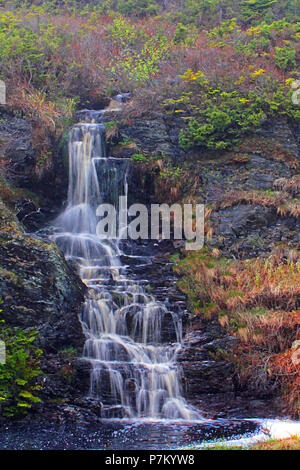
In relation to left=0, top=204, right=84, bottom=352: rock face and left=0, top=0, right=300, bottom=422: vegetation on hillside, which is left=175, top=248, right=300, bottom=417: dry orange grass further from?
left=0, top=204, right=84, bottom=352: rock face

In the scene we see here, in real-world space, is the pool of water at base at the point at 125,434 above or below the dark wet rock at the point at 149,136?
below

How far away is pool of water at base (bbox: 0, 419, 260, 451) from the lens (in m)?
5.97

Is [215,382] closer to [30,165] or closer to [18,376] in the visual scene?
[18,376]

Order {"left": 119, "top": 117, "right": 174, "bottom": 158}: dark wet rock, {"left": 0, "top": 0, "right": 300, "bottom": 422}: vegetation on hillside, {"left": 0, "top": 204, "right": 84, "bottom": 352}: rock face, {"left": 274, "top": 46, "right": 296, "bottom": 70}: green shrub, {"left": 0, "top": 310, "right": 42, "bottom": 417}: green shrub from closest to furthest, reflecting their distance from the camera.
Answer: {"left": 0, "top": 310, "right": 42, "bottom": 417}: green shrub → {"left": 0, "top": 204, "right": 84, "bottom": 352}: rock face → {"left": 0, "top": 0, "right": 300, "bottom": 422}: vegetation on hillside → {"left": 119, "top": 117, "right": 174, "bottom": 158}: dark wet rock → {"left": 274, "top": 46, "right": 296, "bottom": 70}: green shrub

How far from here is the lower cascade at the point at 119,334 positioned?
25.2ft

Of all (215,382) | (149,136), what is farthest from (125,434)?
(149,136)

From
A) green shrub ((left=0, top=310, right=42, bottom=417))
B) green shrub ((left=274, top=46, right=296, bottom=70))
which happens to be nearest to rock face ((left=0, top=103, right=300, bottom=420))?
green shrub ((left=0, top=310, right=42, bottom=417))

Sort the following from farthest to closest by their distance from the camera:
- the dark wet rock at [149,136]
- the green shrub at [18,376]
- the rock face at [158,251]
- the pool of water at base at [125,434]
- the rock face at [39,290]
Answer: the dark wet rock at [149,136]
the rock face at [39,290]
the rock face at [158,251]
the green shrub at [18,376]
the pool of water at base at [125,434]

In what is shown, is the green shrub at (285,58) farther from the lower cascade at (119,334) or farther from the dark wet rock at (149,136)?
the lower cascade at (119,334)

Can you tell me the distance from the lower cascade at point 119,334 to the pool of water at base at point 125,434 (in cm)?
48

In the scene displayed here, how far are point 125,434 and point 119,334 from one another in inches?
102

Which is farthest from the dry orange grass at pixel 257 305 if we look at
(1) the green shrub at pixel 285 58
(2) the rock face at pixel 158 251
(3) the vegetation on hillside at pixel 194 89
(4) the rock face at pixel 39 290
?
(1) the green shrub at pixel 285 58

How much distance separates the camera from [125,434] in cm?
652

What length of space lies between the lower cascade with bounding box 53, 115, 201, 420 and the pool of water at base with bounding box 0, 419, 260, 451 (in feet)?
1.58
